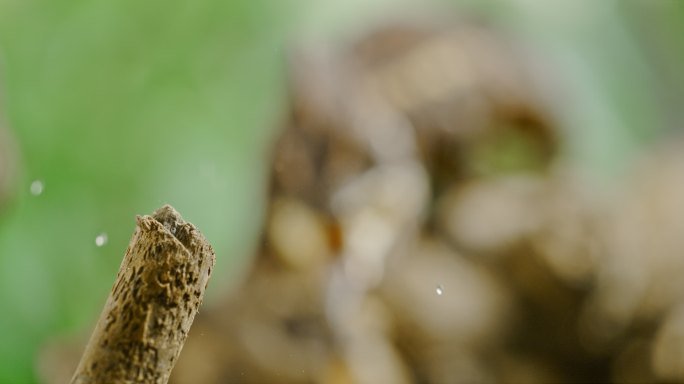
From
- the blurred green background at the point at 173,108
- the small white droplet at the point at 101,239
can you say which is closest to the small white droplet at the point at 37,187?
the blurred green background at the point at 173,108

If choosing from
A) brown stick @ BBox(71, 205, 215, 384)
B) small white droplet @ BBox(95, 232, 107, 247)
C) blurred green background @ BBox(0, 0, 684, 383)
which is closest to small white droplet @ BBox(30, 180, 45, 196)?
blurred green background @ BBox(0, 0, 684, 383)

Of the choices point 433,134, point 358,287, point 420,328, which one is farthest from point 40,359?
point 433,134

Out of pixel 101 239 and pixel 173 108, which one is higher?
pixel 173 108

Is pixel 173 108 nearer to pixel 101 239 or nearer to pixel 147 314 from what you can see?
pixel 101 239

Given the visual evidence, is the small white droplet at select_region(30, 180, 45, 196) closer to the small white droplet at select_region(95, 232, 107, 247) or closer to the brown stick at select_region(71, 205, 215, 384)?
the small white droplet at select_region(95, 232, 107, 247)

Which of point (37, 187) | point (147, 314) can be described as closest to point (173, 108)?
point (37, 187)

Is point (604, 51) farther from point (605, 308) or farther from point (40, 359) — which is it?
point (40, 359)
